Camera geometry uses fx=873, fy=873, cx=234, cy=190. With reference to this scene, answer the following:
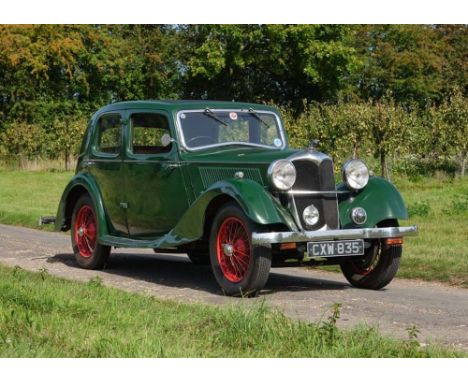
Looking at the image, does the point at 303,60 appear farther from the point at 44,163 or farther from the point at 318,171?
the point at 318,171

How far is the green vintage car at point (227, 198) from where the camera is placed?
344 inches

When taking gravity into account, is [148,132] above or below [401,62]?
below

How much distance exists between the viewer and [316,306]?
8211 mm

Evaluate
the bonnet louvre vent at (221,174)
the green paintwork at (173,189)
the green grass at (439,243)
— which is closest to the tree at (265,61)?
the green grass at (439,243)

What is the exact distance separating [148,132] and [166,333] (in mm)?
4963

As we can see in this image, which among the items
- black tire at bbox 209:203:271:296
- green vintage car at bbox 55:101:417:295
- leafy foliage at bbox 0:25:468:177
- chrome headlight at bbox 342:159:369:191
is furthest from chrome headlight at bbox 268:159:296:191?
leafy foliage at bbox 0:25:468:177

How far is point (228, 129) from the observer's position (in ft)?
33.8

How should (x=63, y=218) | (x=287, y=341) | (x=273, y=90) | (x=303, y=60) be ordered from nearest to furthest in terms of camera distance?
(x=287, y=341) < (x=63, y=218) < (x=303, y=60) < (x=273, y=90)


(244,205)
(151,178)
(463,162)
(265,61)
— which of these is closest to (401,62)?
(265,61)

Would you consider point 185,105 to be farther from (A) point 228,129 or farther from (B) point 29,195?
(B) point 29,195

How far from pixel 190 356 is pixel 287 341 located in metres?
0.78

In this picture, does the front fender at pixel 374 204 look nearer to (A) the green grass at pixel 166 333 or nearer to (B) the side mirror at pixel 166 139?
(B) the side mirror at pixel 166 139

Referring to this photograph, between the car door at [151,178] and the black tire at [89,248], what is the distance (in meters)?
0.64
